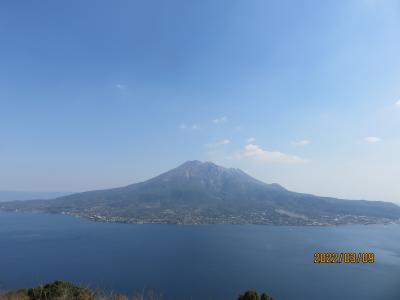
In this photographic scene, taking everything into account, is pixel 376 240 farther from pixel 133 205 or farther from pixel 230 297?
pixel 133 205

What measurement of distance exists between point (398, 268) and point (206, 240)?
27.3m

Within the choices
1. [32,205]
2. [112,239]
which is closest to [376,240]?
[112,239]

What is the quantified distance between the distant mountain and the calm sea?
24.4 m

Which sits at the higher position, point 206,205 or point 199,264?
point 206,205

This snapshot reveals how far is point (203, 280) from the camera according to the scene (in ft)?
94.0
